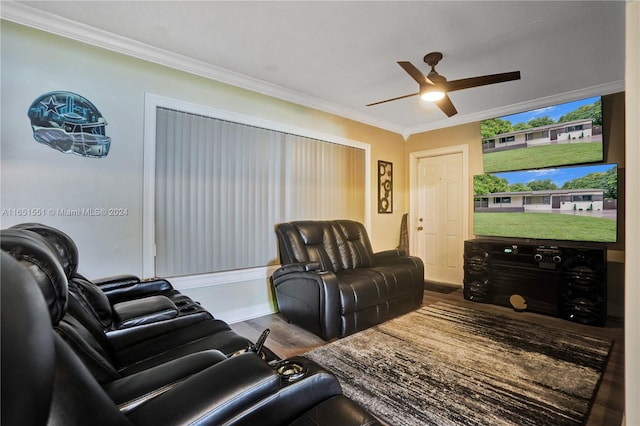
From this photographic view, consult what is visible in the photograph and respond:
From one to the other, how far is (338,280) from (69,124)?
8.65 feet

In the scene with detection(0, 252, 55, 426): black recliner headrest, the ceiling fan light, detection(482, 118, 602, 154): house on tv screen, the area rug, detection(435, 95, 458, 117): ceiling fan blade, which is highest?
detection(435, 95, 458, 117): ceiling fan blade

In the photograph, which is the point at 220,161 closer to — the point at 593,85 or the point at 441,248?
the point at 441,248

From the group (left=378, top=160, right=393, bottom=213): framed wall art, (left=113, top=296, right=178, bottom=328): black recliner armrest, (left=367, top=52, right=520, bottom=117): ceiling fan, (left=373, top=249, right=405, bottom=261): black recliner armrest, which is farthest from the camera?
(left=378, top=160, right=393, bottom=213): framed wall art

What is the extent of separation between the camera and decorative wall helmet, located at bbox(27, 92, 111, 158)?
2.21 metres

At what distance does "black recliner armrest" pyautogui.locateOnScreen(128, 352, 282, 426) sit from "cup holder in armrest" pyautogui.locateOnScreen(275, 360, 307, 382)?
104 millimetres

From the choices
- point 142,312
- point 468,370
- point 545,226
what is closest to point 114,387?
point 142,312

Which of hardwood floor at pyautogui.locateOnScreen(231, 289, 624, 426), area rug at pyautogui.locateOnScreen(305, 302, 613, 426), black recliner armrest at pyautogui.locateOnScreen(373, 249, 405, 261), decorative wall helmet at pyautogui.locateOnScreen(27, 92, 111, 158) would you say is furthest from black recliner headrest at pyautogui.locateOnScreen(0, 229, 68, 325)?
black recliner armrest at pyautogui.locateOnScreen(373, 249, 405, 261)

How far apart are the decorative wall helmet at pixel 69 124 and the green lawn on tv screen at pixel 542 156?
181 inches

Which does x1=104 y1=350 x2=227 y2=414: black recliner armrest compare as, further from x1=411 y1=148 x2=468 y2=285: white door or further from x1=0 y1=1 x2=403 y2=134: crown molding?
x1=411 y1=148 x2=468 y2=285: white door

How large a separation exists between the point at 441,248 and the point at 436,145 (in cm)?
175

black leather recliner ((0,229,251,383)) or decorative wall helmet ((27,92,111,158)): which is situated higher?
decorative wall helmet ((27,92,111,158))

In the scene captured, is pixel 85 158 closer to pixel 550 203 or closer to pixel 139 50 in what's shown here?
pixel 139 50

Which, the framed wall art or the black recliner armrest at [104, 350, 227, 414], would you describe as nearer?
the black recliner armrest at [104, 350, 227, 414]

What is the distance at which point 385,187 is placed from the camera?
4.99m
